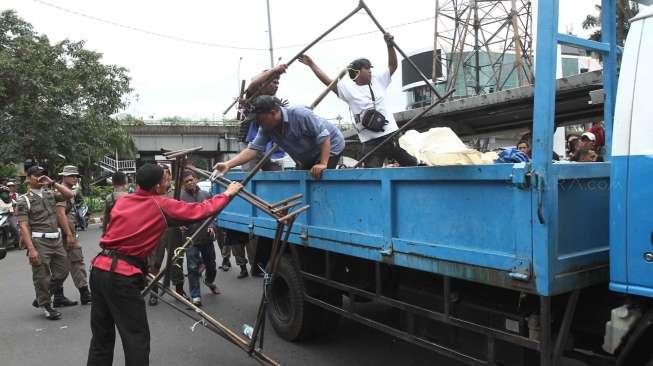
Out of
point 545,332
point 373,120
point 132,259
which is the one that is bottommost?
point 545,332

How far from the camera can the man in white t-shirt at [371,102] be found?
480cm

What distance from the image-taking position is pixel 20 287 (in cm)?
772

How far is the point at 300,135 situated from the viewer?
445 centimetres

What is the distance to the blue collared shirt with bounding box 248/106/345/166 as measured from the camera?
4.40 meters

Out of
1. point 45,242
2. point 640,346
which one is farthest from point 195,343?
point 640,346

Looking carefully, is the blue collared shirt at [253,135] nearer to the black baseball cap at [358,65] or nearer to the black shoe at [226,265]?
the black baseball cap at [358,65]

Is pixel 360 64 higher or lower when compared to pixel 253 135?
higher

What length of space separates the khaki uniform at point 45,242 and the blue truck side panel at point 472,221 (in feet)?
12.6

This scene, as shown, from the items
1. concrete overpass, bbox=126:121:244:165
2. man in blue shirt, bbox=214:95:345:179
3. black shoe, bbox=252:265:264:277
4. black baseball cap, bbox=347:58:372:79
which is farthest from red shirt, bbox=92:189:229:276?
concrete overpass, bbox=126:121:244:165

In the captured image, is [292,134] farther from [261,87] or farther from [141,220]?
[141,220]

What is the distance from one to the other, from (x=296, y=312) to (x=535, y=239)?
2709mm

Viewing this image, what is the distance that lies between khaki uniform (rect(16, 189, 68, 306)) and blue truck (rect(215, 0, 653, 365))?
396 centimetres

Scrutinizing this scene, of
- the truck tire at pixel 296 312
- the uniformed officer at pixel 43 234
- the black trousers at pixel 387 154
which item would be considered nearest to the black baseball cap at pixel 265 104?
the black trousers at pixel 387 154

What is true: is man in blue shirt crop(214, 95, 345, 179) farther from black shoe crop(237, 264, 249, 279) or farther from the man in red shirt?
black shoe crop(237, 264, 249, 279)
